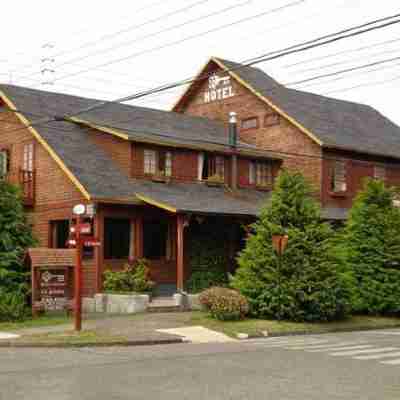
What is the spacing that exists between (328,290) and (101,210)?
8.87m

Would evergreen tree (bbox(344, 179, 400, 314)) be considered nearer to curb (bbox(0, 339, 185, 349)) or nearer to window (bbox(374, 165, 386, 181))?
window (bbox(374, 165, 386, 181))

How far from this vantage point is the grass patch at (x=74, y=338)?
17.9m

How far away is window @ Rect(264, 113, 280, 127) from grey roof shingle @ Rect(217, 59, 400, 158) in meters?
0.56

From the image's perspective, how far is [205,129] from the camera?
36750mm

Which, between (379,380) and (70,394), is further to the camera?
(379,380)

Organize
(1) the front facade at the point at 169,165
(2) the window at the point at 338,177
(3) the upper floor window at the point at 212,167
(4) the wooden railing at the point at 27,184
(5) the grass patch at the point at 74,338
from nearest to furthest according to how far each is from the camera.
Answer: (5) the grass patch at the point at 74,338 → (1) the front facade at the point at 169,165 → (4) the wooden railing at the point at 27,184 → (3) the upper floor window at the point at 212,167 → (2) the window at the point at 338,177

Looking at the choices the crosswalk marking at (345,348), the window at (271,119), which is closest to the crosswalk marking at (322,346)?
the crosswalk marking at (345,348)

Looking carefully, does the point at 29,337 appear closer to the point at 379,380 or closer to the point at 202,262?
the point at 379,380

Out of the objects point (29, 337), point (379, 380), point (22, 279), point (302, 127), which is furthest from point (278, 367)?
point (302, 127)

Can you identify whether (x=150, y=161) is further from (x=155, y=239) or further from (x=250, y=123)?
(x=250, y=123)

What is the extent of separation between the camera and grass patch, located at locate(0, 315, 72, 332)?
2197 centimetres

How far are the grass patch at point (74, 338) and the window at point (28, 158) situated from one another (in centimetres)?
1282

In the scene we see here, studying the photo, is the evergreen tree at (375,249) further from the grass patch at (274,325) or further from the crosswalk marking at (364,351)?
the crosswalk marking at (364,351)

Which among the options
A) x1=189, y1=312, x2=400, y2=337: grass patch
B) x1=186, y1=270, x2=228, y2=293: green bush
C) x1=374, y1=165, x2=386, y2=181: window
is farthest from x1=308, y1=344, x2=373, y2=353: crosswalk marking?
x1=374, y1=165, x2=386, y2=181: window
